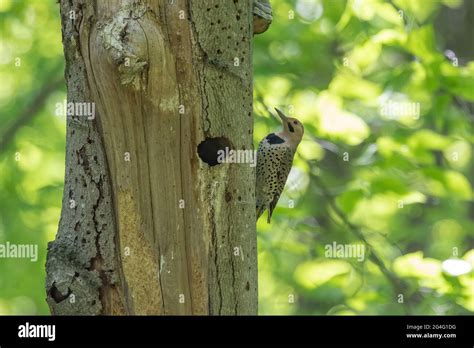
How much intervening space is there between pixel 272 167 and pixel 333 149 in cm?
160

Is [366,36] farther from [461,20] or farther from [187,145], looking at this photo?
[187,145]

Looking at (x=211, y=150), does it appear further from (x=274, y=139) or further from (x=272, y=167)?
(x=274, y=139)

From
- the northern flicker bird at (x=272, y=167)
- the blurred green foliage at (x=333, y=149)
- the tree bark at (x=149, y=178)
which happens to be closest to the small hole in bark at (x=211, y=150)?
the tree bark at (x=149, y=178)

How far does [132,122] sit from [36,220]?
3923 millimetres

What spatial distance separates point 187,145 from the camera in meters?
2.92

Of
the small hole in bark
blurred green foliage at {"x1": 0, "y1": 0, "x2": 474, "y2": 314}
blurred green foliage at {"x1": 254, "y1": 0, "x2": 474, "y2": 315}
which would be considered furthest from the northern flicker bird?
the small hole in bark

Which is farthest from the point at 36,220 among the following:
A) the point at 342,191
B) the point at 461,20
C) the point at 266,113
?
the point at 461,20

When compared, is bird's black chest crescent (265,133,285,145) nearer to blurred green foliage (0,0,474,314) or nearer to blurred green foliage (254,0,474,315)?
blurred green foliage (254,0,474,315)

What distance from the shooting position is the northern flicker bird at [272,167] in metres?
4.54

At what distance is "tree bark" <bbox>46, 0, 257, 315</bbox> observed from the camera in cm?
287

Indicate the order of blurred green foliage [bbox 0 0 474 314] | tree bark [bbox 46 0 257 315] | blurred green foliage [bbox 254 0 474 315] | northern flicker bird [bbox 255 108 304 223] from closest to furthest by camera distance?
tree bark [bbox 46 0 257 315], northern flicker bird [bbox 255 108 304 223], blurred green foliage [bbox 254 0 474 315], blurred green foliage [bbox 0 0 474 314]

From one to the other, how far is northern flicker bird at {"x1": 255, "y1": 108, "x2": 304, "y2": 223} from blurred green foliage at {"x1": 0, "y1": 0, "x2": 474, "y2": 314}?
0.69 meters

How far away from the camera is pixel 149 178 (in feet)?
9.48

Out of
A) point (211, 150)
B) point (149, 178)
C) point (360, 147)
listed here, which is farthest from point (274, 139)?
point (149, 178)
